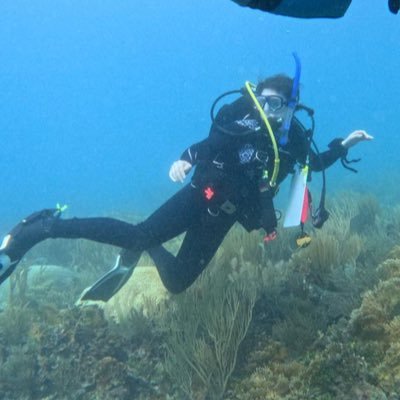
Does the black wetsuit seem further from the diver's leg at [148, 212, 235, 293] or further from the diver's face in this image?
the diver's face

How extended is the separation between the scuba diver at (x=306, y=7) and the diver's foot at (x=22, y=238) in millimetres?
4066

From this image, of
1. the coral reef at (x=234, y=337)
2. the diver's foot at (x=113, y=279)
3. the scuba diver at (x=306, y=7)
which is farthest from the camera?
the diver's foot at (x=113, y=279)

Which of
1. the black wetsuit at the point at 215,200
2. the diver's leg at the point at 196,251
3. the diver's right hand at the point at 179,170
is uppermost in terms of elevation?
the diver's right hand at the point at 179,170

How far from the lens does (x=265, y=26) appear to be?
16588 cm

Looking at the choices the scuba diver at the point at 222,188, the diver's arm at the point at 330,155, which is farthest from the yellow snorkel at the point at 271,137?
the diver's arm at the point at 330,155

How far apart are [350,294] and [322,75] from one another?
610 feet

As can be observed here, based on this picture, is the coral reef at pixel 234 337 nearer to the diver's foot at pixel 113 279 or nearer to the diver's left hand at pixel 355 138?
the diver's foot at pixel 113 279

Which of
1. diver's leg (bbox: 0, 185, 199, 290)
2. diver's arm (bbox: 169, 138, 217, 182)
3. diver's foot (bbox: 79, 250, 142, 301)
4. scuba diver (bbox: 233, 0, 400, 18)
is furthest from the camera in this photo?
diver's foot (bbox: 79, 250, 142, 301)

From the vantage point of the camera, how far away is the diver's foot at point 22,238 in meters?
5.00

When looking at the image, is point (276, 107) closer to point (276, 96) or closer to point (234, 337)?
point (276, 96)

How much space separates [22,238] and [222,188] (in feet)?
7.68

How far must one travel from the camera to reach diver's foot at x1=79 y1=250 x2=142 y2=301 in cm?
601

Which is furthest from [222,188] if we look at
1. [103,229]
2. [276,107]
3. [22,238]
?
[22,238]

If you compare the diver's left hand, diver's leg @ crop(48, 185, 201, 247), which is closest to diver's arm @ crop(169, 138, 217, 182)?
diver's leg @ crop(48, 185, 201, 247)
